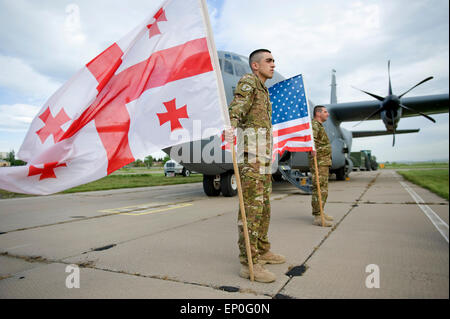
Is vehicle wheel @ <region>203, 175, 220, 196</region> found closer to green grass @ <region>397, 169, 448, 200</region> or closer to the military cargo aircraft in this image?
Result: the military cargo aircraft

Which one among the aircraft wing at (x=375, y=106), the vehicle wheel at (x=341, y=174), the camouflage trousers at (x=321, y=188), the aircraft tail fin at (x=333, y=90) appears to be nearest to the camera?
the camouflage trousers at (x=321, y=188)

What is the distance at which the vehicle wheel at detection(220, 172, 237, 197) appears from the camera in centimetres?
792

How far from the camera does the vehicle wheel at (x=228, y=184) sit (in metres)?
7.92

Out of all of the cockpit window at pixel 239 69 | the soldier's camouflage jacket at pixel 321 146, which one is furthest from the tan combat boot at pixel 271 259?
the cockpit window at pixel 239 69

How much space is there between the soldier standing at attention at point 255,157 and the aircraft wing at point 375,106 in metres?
13.2

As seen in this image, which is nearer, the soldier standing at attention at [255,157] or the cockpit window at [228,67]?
the soldier standing at attention at [255,157]

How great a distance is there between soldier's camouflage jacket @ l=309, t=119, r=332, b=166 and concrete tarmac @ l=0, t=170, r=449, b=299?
1.05m

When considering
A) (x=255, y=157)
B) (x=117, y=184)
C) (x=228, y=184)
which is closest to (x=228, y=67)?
(x=228, y=184)

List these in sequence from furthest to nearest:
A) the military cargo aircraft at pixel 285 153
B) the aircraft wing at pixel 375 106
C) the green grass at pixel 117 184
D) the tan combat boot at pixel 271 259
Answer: the aircraft wing at pixel 375 106, the green grass at pixel 117 184, the military cargo aircraft at pixel 285 153, the tan combat boot at pixel 271 259

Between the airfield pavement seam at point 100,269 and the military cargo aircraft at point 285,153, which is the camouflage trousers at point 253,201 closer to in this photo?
the airfield pavement seam at point 100,269

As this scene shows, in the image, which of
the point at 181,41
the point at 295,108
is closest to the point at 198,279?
the point at 181,41

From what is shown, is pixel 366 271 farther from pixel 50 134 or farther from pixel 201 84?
pixel 50 134

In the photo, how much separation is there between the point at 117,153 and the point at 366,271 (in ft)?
7.99
